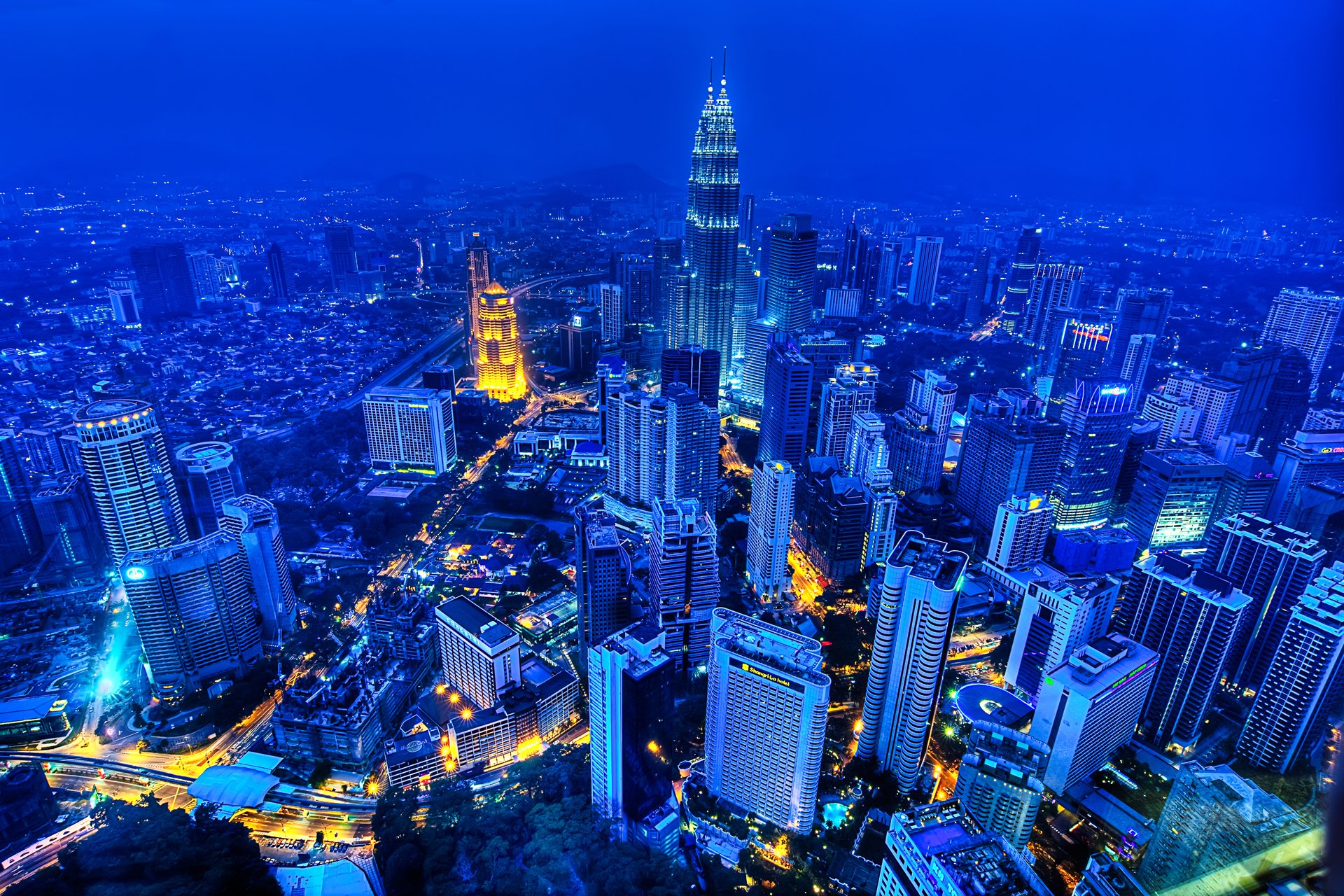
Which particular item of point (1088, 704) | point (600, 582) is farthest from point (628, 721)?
point (1088, 704)

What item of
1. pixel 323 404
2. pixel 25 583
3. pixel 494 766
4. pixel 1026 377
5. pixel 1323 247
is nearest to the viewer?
pixel 494 766

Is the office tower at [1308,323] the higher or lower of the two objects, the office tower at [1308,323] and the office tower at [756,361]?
the higher

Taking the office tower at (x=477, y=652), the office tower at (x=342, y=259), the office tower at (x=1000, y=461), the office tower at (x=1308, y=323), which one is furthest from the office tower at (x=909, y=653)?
the office tower at (x=342, y=259)

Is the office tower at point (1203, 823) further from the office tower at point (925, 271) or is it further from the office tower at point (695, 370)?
the office tower at point (925, 271)

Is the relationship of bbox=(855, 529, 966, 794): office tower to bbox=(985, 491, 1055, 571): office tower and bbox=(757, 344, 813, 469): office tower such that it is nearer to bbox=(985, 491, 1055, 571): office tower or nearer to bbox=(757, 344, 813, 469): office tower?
bbox=(985, 491, 1055, 571): office tower

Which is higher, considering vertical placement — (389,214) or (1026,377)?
(389,214)

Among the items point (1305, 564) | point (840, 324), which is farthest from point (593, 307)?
point (1305, 564)

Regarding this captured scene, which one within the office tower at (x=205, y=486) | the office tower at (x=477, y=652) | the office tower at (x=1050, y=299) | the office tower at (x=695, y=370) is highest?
the office tower at (x=1050, y=299)

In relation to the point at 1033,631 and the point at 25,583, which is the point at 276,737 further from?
the point at 1033,631
